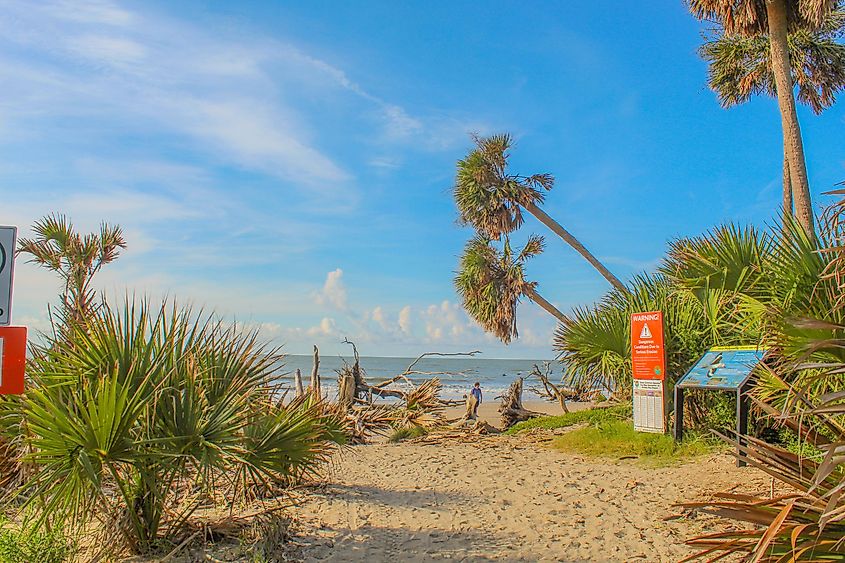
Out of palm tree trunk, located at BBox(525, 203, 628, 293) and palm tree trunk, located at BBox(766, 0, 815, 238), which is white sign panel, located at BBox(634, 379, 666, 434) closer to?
palm tree trunk, located at BBox(766, 0, 815, 238)

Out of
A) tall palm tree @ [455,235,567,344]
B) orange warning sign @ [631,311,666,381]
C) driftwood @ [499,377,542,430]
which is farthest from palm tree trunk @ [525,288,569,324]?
orange warning sign @ [631,311,666,381]

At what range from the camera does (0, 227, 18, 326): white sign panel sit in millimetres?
5918

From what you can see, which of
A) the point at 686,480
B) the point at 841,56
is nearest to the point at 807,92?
the point at 841,56

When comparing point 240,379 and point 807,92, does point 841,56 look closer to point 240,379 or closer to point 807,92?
point 807,92

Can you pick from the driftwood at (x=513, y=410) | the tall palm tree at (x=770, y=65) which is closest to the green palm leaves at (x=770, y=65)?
the tall palm tree at (x=770, y=65)

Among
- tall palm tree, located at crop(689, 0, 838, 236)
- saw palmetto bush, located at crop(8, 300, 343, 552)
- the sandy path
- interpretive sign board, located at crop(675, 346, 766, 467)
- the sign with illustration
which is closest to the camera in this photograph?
saw palmetto bush, located at crop(8, 300, 343, 552)

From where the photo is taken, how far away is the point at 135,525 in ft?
18.6

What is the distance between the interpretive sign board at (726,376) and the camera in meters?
9.25

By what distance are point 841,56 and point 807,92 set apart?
1.30m

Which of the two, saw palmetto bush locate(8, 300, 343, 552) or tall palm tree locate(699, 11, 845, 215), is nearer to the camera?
saw palmetto bush locate(8, 300, 343, 552)

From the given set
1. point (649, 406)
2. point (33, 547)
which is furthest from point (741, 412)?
point (33, 547)

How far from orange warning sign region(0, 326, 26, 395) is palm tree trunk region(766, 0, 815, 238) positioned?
14449 millimetres

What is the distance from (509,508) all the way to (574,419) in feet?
26.1

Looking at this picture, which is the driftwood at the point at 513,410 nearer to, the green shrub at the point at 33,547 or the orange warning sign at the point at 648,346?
the orange warning sign at the point at 648,346
